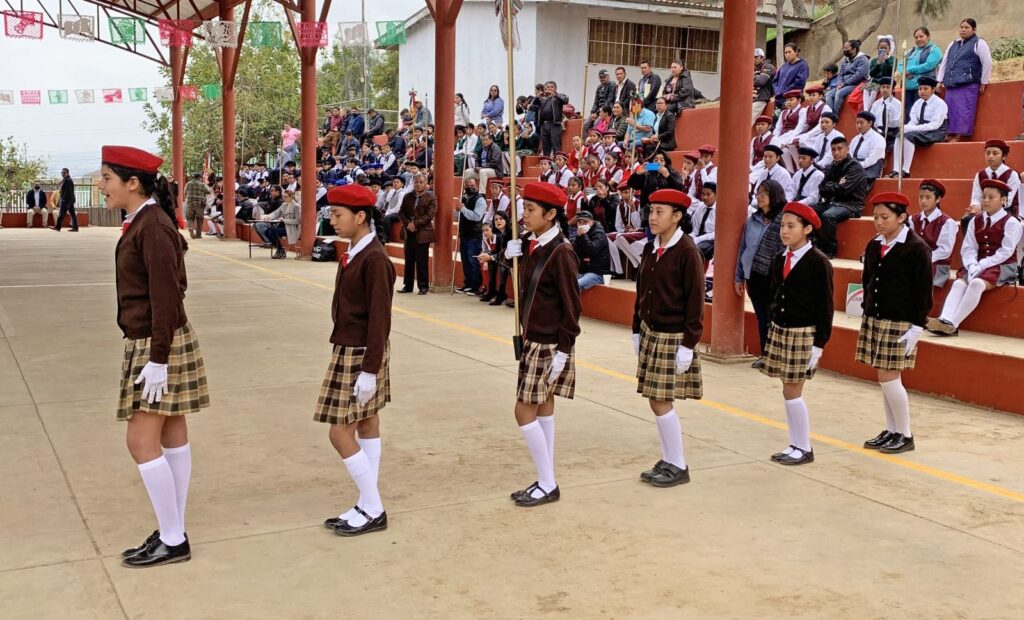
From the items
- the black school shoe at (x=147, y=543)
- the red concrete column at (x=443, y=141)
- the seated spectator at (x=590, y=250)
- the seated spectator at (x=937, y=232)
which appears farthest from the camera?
the red concrete column at (x=443, y=141)

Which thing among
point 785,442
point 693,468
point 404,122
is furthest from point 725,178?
point 404,122

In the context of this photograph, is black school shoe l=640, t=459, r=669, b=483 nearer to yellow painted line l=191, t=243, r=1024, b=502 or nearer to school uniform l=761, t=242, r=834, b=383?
school uniform l=761, t=242, r=834, b=383

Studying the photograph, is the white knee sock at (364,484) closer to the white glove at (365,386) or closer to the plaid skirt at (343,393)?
the plaid skirt at (343,393)

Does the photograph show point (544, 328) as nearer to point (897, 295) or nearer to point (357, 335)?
point (357, 335)

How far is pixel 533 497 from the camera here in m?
5.30

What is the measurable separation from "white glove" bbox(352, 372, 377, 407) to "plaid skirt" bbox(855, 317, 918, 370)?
11.3 feet

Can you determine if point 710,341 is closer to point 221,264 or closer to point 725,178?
point 725,178

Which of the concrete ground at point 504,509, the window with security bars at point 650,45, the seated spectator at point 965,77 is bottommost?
the concrete ground at point 504,509

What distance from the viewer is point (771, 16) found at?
28406mm

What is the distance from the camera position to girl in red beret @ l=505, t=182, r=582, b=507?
17.1 ft

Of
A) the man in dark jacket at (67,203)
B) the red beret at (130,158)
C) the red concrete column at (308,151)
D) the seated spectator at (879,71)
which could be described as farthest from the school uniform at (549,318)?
the man in dark jacket at (67,203)

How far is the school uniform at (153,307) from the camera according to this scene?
4.16 m

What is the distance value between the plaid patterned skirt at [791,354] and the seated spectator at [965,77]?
8.25m

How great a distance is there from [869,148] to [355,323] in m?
8.97
